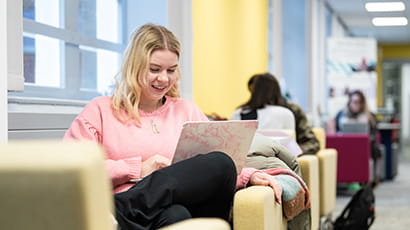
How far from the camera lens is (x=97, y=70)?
3.72 m

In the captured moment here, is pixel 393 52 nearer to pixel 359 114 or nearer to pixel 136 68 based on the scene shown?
pixel 359 114

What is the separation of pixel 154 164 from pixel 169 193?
0.42m

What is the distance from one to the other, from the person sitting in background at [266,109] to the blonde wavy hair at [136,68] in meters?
2.18

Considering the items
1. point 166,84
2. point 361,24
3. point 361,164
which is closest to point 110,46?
point 166,84

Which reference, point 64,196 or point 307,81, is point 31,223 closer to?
point 64,196

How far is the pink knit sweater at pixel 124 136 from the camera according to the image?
95.8 inches

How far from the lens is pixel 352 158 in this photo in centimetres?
699

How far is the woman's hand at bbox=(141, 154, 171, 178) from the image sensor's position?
2434 mm

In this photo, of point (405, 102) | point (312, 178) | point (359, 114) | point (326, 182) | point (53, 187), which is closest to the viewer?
point (53, 187)

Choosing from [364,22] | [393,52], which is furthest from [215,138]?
[393,52]

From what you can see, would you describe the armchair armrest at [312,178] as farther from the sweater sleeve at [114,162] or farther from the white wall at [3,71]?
the white wall at [3,71]

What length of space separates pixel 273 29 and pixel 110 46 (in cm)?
407

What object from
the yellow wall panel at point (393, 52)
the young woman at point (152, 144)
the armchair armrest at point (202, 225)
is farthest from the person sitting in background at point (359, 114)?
the yellow wall panel at point (393, 52)

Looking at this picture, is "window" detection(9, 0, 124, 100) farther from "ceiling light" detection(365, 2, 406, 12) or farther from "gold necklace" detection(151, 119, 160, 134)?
"ceiling light" detection(365, 2, 406, 12)
